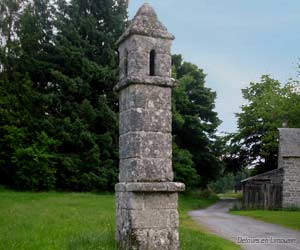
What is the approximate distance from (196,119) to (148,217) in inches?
1304

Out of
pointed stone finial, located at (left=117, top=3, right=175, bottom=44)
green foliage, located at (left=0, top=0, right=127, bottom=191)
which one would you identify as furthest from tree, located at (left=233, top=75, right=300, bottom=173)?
pointed stone finial, located at (left=117, top=3, right=175, bottom=44)

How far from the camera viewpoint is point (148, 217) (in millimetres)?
10281

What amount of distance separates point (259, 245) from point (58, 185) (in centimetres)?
1985

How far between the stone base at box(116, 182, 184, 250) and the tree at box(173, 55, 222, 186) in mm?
30424

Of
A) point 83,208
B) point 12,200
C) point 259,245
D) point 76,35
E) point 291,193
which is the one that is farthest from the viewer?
point 76,35

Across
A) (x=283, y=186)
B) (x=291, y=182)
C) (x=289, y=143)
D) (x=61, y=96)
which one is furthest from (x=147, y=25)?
(x=289, y=143)

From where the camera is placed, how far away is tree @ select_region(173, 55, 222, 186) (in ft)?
141

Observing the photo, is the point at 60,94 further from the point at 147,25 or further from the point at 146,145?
the point at 146,145

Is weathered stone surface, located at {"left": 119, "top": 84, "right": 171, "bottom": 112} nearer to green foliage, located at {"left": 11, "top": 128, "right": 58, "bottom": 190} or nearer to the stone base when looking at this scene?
the stone base

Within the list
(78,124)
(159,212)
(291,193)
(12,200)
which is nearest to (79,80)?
(78,124)

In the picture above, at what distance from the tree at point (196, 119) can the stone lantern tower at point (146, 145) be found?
29.9 meters

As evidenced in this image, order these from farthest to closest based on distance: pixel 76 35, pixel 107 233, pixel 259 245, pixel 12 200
→ pixel 76 35 < pixel 12 200 < pixel 259 245 < pixel 107 233

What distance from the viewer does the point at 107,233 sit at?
11.9 meters

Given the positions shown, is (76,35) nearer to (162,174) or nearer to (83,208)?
(83,208)
